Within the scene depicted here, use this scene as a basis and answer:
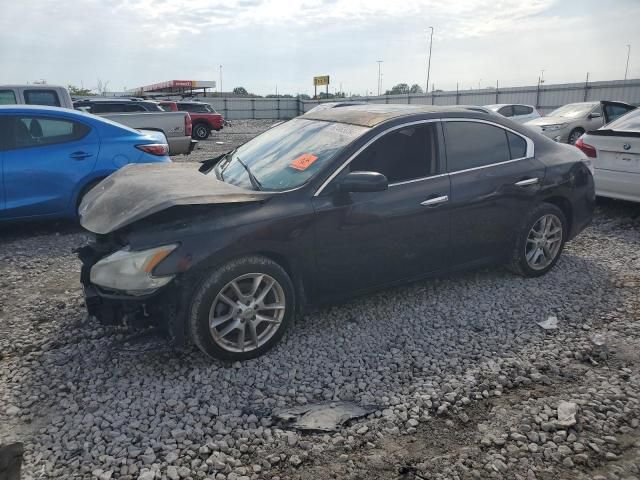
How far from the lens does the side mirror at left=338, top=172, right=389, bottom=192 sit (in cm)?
351

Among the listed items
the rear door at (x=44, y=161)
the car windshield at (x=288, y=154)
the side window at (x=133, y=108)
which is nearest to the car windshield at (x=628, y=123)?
the car windshield at (x=288, y=154)

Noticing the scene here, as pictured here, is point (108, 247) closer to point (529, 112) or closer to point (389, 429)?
point (389, 429)

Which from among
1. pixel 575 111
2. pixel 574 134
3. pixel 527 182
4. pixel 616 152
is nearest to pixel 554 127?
pixel 574 134

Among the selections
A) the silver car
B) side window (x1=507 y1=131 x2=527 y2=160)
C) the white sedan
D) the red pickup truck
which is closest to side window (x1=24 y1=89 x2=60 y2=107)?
side window (x1=507 y1=131 x2=527 y2=160)

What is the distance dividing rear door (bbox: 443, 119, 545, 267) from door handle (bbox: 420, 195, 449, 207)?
8 cm

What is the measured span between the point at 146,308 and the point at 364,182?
1672 millimetres

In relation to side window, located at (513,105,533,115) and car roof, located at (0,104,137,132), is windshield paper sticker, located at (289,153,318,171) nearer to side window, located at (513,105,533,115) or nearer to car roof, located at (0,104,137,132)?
car roof, located at (0,104,137,132)

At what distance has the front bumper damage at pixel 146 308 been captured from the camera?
10.4 ft

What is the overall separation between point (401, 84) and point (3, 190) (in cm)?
7198

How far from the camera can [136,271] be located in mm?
3115

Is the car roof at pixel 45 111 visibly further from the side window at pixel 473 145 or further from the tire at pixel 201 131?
the tire at pixel 201 131

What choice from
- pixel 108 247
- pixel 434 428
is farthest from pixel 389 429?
pixel 108 247

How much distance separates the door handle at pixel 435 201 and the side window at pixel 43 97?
360 inches

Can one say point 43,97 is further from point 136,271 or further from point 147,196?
point 136,271
